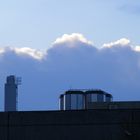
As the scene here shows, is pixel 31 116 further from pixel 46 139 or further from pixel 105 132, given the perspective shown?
pixel 105 132

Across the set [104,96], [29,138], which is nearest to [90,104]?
[104,96]

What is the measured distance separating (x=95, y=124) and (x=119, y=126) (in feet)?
4.63

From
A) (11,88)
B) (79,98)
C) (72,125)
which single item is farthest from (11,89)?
(72,125)

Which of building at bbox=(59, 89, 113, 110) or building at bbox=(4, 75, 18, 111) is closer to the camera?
building at bbox=(59, 89, 113, 110)

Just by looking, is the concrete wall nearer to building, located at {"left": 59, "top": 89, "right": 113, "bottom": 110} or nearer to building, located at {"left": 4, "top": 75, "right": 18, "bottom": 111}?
building, located at {"left": 59, "top": 89, "right": 113, "bottom": 110}

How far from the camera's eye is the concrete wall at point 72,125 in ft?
110

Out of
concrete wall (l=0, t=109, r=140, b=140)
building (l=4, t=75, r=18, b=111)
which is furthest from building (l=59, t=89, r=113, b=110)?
concrete wall (l=0, t=109, r=140, b=140)

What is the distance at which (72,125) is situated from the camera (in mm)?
34219

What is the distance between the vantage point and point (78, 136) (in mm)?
34125

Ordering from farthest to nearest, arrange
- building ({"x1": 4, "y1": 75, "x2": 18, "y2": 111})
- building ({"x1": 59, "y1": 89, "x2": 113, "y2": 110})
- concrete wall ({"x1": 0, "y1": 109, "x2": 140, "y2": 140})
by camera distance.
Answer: building ({"x1": 4, "y1": 75, "x2": 18, "y2": 111}) < building ({"x1": 59, "y1": 89, "x2": 113, "y2": 110}) < concrete wall ({"x1": 0, "y1": 109, "x2": 140, "y2": 140})

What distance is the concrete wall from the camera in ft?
110

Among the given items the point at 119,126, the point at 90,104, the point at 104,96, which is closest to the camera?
the point at 119,126

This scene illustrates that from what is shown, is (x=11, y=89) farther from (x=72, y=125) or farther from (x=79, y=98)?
(x=72, y=125)

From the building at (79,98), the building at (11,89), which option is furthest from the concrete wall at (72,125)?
the building at (11,89)
